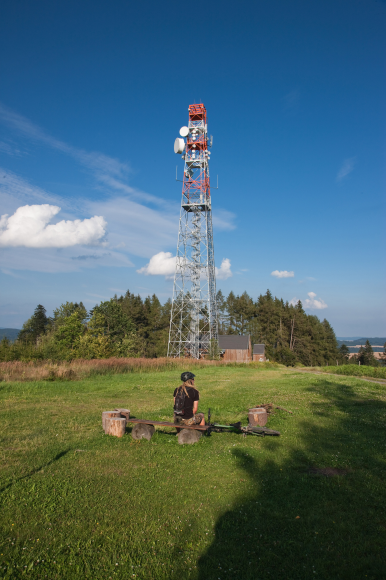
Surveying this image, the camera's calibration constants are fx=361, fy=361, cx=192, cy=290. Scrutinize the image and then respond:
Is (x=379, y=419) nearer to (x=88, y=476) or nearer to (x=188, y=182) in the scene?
(x=88, y=476)

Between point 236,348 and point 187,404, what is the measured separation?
4502 cm

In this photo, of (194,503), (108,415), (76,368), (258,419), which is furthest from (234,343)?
(194,503)

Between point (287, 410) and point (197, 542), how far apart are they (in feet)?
24.9

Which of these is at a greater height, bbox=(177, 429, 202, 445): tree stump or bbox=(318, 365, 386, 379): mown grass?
bbox=(318, 365, 386, 379): mown grass

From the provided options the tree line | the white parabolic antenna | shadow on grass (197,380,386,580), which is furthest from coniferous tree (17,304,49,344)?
shadow on grass (197,380,386,580)

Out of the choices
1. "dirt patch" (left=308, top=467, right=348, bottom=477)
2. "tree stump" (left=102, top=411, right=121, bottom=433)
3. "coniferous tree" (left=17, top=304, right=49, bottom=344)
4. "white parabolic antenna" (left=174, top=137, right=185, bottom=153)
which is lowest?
"dirt patch" (left=308, top=467, right=348, bottom=477)

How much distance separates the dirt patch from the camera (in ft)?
20.4

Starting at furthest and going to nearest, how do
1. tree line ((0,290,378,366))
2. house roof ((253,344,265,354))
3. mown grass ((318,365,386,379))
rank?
tree line ((0,290,378,366)) → house roof ((253,344,265,354)) → mown grass ((318,365,386,379))

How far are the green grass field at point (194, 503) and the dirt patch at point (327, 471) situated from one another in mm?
18

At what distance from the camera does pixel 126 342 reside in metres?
47.8

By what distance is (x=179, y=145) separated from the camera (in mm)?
39094

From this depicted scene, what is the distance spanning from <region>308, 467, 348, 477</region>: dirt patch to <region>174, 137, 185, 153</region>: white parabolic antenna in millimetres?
37527

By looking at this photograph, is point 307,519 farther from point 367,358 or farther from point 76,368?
point 367,358

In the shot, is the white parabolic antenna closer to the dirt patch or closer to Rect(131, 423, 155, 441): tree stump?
Rect(131, 423, 155, 441): tree stump
